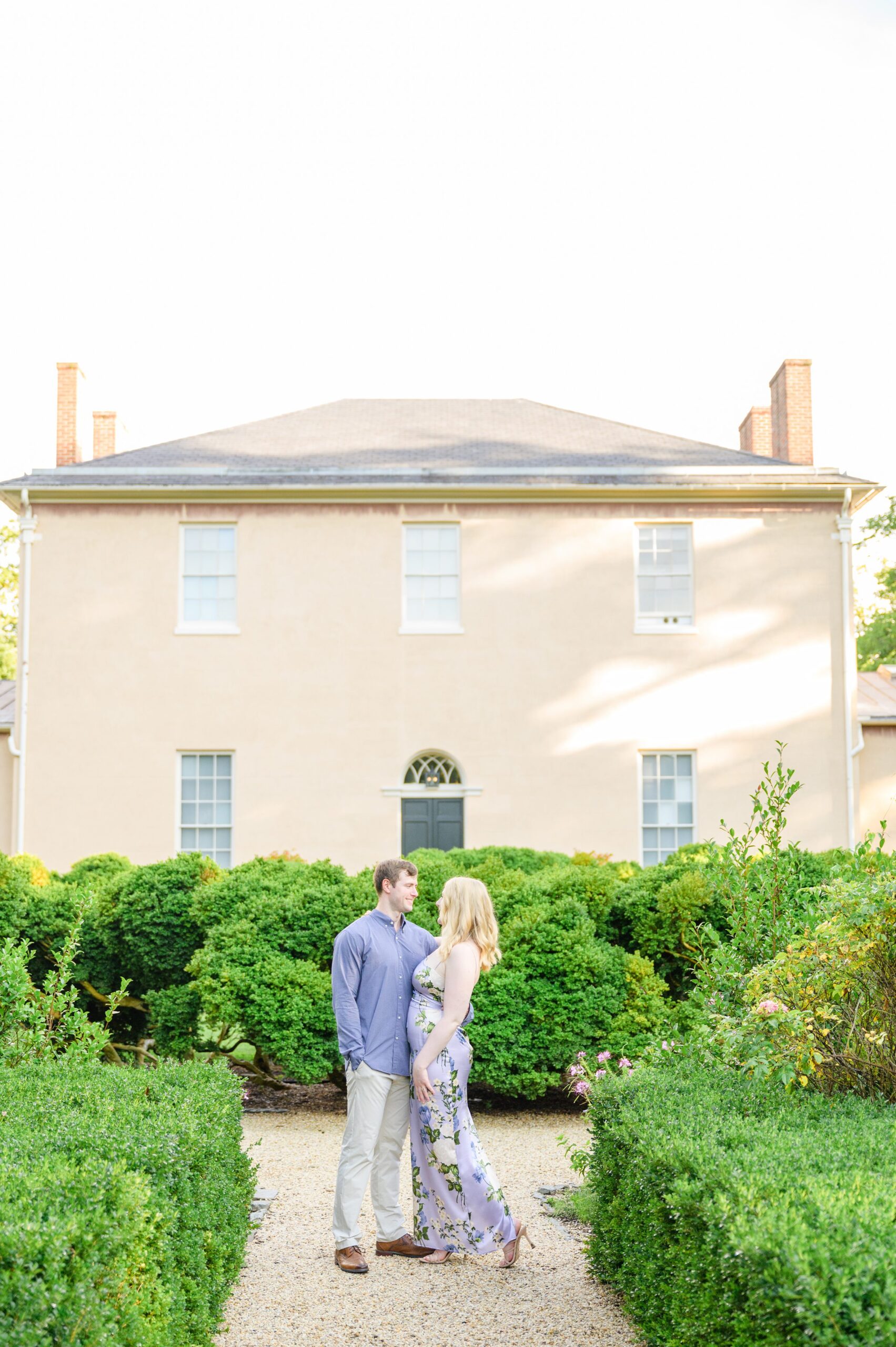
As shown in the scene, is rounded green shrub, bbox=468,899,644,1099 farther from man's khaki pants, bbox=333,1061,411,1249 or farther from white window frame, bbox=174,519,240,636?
white window frame, bbox=174,519,240,636

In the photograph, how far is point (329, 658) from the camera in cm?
1812

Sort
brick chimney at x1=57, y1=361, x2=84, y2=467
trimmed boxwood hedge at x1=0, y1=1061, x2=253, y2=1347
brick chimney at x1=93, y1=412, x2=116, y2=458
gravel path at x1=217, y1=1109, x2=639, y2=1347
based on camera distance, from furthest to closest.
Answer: brick chimney at x1=93, y1=412, x2=116, y2=458 → brick chimney at x1=57, y1=361, x2=84, y2=467 → gravel path at x1=217, y1=1109, x2=639, y2=1347 → trimmed boxwood hedge at x1=0, y1=1061, x2=253, y2=1347

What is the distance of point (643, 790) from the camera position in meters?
18.2

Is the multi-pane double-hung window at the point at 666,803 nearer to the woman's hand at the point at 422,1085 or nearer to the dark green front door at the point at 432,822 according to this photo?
the dark green front door at the point at 432,822

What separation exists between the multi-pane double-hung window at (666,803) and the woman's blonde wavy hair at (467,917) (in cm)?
1261

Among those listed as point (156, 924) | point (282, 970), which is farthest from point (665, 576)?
point (282, 970)

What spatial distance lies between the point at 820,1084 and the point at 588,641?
43.4 feet

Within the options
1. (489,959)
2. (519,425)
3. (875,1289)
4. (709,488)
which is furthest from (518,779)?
(875,1289)

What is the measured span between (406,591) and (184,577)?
11.1 feet

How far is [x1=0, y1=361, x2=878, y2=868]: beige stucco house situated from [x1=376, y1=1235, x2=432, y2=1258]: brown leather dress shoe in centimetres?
1204

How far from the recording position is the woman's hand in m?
5.57

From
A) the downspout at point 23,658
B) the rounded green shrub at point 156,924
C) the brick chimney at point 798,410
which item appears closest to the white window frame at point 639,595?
the brick chimney at point 798,410

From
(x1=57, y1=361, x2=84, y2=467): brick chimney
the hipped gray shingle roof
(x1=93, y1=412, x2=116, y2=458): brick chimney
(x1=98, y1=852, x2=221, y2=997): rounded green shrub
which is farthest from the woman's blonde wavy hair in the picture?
(x1=93, y1=412, x2=116, y2=458): brick chimney

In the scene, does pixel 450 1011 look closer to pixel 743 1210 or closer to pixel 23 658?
pixel 743 1210
